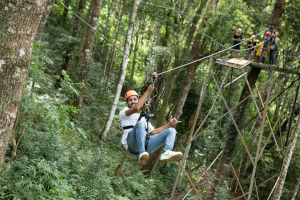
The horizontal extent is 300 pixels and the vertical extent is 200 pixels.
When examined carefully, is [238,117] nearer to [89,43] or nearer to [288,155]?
[288,155]

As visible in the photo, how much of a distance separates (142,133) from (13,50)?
2436 millimetres

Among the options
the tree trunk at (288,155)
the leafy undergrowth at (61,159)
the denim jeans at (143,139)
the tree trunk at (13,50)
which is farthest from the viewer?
the tree trunk at (288,155)

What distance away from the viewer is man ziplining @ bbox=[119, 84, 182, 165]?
4891 millimetres

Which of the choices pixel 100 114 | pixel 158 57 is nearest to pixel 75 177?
pixel 100 114

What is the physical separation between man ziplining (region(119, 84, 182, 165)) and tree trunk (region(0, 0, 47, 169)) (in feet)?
6.52

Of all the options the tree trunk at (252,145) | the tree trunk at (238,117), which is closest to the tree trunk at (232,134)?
the tree trunk at (238,117)

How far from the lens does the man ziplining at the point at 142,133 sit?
193 inches

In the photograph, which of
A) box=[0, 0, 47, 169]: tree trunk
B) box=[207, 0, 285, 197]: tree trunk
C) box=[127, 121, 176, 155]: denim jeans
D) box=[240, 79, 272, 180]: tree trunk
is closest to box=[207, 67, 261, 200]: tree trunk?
box=[207, 0, 285, 197]: tree trunk

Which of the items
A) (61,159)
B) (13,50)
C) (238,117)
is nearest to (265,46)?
(238,117)

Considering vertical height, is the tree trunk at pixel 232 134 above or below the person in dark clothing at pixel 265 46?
below

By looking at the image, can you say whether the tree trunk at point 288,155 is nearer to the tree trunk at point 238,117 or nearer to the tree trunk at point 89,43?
the tree trunk at point 238,117

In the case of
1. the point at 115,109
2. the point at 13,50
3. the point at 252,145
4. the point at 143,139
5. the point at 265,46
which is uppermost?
the point at 265,46

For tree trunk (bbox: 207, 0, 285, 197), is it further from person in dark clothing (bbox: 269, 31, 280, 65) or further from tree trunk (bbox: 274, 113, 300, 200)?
tree trunk (bbox: 274, 113, 300, 200)

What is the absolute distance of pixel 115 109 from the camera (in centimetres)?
1148
